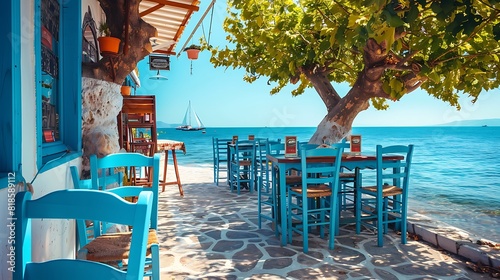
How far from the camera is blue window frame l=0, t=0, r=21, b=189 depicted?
135 centimetres

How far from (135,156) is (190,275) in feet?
3.87

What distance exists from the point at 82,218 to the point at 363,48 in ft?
14.4

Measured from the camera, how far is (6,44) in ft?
4.46

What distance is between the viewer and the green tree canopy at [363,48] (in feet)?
8.21

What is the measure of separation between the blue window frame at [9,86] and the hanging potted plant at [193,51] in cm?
513

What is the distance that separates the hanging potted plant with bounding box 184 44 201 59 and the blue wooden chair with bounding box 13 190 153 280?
5643mm

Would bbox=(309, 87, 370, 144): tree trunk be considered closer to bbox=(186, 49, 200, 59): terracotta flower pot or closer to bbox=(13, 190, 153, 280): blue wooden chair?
bbox=(186, 49, 200, 59): terracotta flower pot

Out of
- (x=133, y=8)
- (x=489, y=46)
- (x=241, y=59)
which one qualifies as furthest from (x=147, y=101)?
(x=489, y=46)

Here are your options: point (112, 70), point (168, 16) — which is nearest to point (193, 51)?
point (168, 16)

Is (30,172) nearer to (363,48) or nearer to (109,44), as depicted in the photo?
Result: (109,44)

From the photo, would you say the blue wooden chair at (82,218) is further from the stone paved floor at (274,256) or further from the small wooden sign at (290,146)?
the small wooden sign at (290,146)

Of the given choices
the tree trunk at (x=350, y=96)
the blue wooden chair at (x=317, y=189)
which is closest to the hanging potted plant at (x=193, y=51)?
the tree trunk at (x=350, y=96)

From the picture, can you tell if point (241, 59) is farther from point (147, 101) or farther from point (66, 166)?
point (66, 166)

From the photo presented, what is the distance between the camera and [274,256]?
332 centimetres
